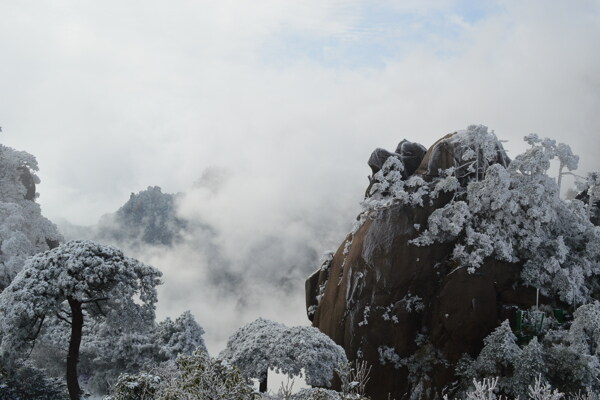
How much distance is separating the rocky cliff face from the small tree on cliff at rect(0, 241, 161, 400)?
11.1 metres

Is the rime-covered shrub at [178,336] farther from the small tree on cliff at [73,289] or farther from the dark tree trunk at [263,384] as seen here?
the dark tree trunk at [263,384]

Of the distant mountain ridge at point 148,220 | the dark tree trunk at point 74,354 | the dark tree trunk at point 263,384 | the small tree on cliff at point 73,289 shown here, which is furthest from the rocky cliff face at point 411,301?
the distant mountain ridge at point 148,220

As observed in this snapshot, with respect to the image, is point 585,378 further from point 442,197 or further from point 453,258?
point 442,197

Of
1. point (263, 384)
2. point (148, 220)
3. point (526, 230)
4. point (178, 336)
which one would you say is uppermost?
point (148, 220)

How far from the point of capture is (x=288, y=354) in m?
19.1

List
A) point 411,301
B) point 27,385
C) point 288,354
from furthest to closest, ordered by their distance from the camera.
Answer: point 411,301 < point 27,385 < point 288,354

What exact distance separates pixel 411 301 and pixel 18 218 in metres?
23.1

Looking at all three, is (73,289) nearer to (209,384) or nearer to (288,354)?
(288,354)

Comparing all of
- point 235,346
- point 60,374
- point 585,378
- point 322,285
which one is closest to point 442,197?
point 322,285

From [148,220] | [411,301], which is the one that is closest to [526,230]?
[411,301]

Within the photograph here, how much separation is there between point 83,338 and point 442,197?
1987 centimetres

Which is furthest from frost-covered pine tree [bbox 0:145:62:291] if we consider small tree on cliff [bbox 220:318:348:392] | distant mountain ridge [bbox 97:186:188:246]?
distant mountain ridge [bbox 97:186:188:246]

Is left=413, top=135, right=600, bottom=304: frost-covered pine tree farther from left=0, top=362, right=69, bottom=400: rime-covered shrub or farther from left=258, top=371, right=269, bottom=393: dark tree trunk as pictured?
left=0, top=362, right=69, bottom=400: rime-covered shrub

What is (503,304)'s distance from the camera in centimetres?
2712
